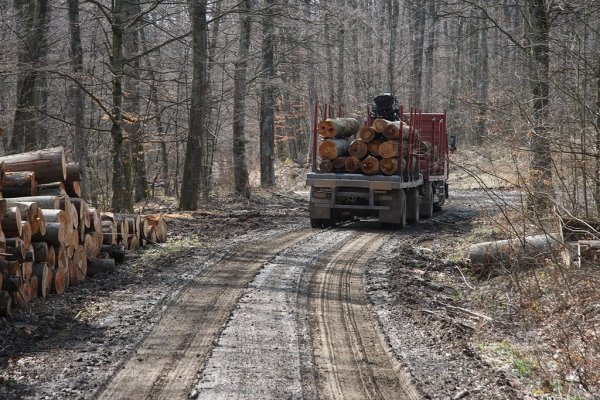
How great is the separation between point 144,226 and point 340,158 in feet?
18.9

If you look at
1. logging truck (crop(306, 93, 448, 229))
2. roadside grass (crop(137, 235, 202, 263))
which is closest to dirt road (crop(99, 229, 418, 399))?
roadside grass (crop(137, 235, 202, 263))

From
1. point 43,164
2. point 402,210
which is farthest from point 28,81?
point 402,210

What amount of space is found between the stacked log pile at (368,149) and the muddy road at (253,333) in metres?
4.26

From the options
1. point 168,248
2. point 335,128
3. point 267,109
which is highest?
point 267,109

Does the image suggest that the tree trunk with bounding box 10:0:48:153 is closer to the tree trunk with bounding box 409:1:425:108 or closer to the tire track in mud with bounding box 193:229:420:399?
the tire track in mud with bounding box 193:229:420:399

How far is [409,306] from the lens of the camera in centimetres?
903

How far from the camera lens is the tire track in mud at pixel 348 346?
5.93 metres

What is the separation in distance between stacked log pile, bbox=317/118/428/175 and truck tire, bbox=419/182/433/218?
3.25 m

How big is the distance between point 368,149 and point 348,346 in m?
10.5

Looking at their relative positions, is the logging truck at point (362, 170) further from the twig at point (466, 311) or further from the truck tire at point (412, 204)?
the twig at point (466, 311)

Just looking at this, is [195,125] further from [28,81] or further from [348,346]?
[348,346]

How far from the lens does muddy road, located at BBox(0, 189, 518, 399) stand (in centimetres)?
595

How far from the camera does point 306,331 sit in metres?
7.68

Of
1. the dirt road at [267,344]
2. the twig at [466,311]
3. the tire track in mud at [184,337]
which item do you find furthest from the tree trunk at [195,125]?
the twig at [466,311]
